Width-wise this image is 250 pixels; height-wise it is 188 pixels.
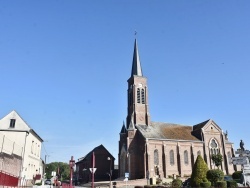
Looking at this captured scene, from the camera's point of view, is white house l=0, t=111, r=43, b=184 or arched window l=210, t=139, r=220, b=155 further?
arched window l=210, t=139, r=220, b=155

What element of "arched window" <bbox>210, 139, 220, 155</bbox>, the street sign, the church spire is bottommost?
the street sign

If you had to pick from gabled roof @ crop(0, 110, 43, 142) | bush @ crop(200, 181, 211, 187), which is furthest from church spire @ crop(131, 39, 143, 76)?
bush @ crop(200, 181, 211, 187)

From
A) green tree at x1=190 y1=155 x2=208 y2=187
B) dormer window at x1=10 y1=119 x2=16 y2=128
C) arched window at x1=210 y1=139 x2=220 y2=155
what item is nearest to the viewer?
green tree at x1=190 y1=155 x2=208 y2=187

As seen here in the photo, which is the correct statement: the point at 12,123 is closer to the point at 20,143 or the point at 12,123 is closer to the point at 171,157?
the point at 20,143

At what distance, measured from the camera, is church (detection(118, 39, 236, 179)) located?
156 ft

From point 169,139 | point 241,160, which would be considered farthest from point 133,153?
point 241,160

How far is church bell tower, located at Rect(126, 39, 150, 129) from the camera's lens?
53.8m

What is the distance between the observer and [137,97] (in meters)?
55.8

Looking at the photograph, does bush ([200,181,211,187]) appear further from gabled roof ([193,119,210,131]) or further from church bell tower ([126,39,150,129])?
gabled roof ([193,119,210,131])

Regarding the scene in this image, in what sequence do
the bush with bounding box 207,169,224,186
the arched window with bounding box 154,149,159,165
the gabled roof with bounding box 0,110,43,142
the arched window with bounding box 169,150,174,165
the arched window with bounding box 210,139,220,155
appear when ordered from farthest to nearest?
1. the arched window with bounding box 210,139,220,155
2. the arched window with bounding box 169,150,174,165
3. the arched window with bounding box 154,149,159,165
4. the gabled roof with bounding box 0,110,43,142
5. the bush with bounding box 207,169,224,186

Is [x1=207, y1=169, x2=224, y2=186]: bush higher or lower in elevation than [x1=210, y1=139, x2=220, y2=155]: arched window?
lower

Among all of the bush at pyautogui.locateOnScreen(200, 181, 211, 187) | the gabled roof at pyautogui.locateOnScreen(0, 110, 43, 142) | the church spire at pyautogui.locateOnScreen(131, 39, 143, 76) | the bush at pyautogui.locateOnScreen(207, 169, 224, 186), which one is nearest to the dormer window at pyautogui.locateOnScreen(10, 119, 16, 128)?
the gabled roof at pyautogui.locateOnScreen(0, 110, 43, 142)

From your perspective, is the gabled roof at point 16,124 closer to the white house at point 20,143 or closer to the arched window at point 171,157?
the white house at point 20,143

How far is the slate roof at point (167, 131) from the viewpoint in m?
50.8
